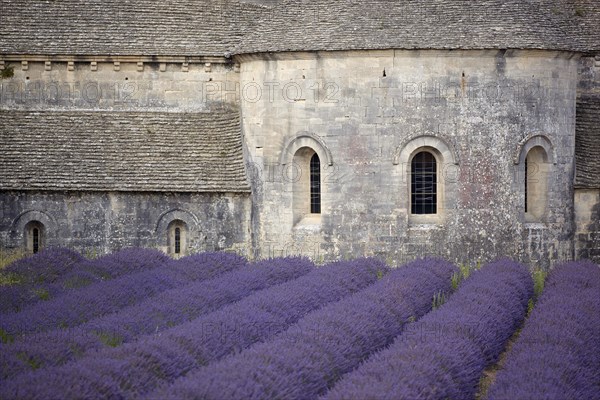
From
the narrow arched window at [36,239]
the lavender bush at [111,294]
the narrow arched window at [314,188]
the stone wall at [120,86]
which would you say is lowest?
the lavender bush at [111,294]

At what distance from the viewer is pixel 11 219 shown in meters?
24.6

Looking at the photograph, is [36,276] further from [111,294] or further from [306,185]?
[306,185]

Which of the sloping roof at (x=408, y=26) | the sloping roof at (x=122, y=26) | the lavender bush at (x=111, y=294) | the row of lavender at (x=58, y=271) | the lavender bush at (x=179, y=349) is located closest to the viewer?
the lavender bush at (x=179, y=349)

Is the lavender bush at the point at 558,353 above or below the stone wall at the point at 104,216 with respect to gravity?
below

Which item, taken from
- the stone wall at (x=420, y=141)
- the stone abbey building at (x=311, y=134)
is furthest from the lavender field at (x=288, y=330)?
the stone abbey building at (x=311, y=134)

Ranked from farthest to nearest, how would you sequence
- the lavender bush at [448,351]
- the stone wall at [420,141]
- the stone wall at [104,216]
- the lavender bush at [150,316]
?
1. the stone wall at [104,216]
2. the stone wall at [420,141]
3. the lavender bush at [150,316]
4. the lavender bush at [448,351]

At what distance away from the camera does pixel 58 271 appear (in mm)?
19359

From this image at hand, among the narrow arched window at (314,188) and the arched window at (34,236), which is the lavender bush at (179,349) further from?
the arched window at (34,236)

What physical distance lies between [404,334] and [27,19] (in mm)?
15993

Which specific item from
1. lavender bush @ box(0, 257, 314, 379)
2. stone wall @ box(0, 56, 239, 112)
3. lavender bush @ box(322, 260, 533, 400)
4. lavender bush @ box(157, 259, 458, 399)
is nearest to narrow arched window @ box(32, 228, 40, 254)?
stone wall @ box(0, 56, 239, 112)

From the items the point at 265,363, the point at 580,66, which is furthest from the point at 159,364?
the point at 580,66

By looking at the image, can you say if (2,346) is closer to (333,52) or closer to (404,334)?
(404,334)

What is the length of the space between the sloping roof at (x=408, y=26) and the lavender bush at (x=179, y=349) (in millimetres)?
7246

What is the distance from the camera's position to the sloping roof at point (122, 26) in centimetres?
2567
